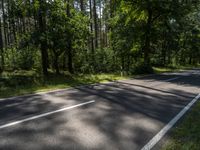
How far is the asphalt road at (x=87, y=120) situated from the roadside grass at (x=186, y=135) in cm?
42

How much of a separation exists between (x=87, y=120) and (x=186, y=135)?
2.54 m

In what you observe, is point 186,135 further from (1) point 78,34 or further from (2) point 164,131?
(1) point 78,34

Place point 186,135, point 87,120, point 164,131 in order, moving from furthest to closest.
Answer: point 87,120, point 164,131, point 186,135

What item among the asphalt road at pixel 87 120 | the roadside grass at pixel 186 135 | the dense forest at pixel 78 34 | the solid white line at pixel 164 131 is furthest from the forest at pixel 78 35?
the roadside grass at pixel 186 135

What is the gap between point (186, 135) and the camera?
5.16m

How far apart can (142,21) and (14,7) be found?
13.8 metres

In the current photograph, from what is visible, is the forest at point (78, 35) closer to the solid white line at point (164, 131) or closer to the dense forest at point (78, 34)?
the dense forest at point (78, 34)

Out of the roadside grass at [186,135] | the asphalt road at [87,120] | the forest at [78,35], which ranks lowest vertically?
the roadside grass at [186,135]

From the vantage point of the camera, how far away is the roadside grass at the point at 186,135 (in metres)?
4.57

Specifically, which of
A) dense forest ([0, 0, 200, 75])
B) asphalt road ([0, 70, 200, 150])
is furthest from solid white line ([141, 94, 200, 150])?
dense forest ([0, 0, 200, 75])

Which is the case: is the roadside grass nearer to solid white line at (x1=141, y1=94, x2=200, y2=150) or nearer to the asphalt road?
solid white line at (x1=141, y1=94, x2=200, y2=150)

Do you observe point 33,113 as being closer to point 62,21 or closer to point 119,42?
point 62,21

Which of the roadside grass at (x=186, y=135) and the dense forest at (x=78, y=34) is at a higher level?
the dense forest at (x=78, y=34)

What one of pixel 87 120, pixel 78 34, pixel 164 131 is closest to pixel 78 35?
pixel 78 34
